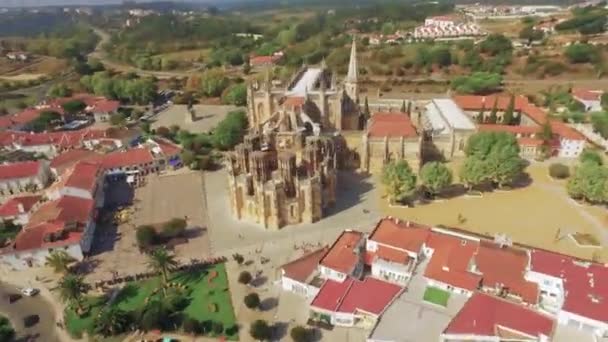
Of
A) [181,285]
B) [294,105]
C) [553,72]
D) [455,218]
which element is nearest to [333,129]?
[294,105]

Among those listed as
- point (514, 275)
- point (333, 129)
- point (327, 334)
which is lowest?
point (327, 334)

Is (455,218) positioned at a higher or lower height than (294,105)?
lower

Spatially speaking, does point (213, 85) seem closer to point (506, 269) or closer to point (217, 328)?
point (217, 328)

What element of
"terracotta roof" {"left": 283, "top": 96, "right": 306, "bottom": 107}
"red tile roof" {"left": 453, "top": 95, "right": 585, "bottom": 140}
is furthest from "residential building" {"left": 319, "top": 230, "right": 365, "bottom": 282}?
"red tile roof" {"left": 453, "top": 95, "right": 585, "bottom": 140}

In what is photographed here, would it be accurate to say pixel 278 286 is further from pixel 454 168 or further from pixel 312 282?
pixel 454 168

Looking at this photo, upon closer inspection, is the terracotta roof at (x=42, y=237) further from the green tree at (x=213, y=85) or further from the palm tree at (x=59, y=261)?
the green tree at (x=213, y=85)

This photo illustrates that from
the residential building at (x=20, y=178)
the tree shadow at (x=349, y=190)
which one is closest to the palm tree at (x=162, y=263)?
the tree shadow at (x=349, y=190)
